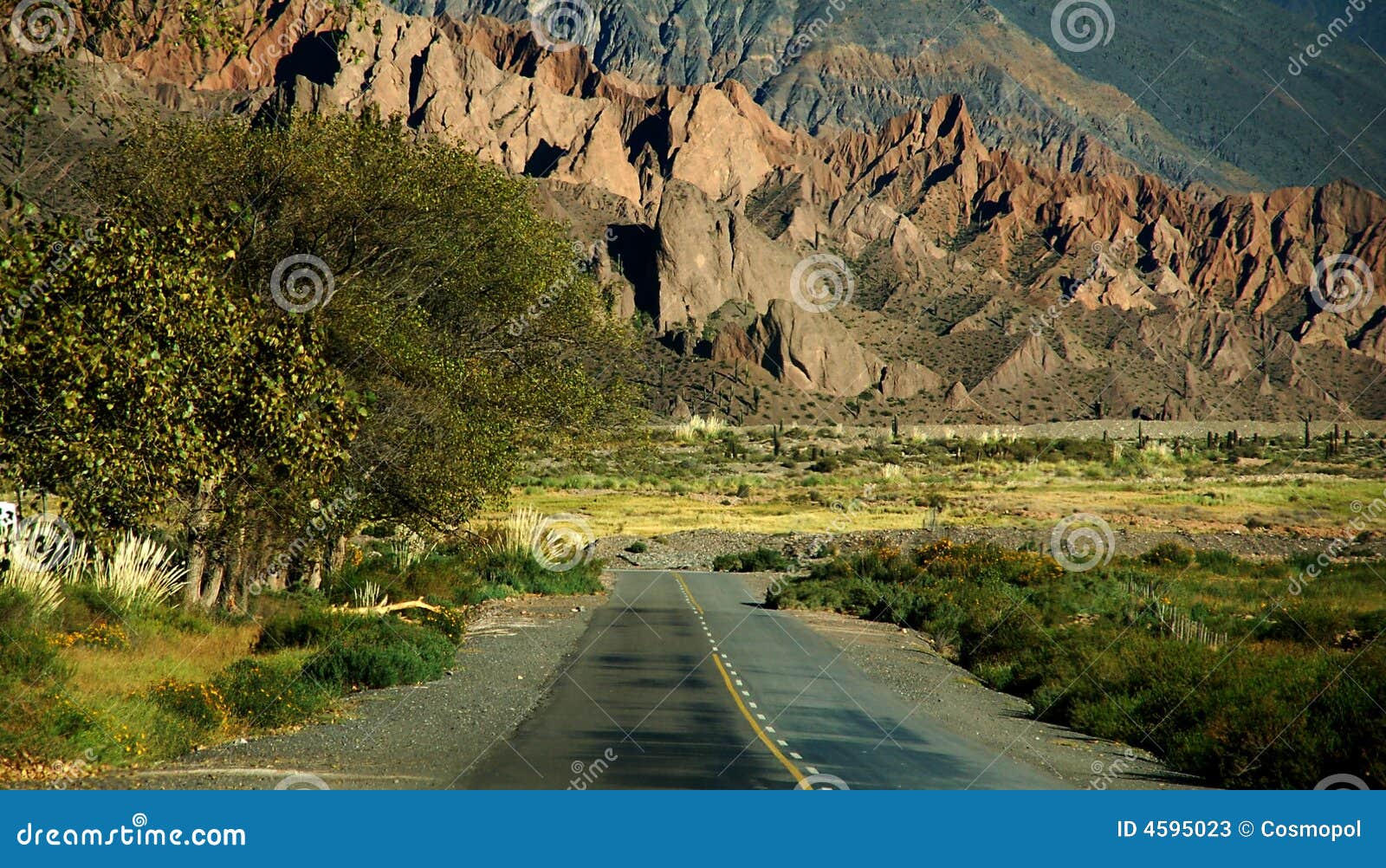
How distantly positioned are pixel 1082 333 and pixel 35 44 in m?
178

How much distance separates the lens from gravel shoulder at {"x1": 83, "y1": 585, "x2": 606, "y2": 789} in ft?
40.0

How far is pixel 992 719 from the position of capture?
18.5 metres

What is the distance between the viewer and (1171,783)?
14.2 metres

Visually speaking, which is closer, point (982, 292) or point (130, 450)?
point (130, 450)

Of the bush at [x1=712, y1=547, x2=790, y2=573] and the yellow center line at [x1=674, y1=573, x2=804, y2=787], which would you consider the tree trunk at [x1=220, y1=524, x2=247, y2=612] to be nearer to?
the yellow center line at [x1=674, y1=573, x2=804, y2=787]

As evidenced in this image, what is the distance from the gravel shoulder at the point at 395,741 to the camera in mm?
12203

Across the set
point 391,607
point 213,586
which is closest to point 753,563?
point 391,607

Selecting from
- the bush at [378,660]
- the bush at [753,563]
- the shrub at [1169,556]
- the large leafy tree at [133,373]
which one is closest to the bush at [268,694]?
the bush at [378,660]

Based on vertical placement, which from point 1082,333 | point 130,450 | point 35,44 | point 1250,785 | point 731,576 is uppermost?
point 1082,333

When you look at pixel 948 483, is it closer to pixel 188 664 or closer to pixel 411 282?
pixel 411 282

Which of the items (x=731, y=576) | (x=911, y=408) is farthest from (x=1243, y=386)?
(x=731, y=576)

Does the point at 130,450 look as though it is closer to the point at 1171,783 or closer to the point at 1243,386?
the point at 1171,783

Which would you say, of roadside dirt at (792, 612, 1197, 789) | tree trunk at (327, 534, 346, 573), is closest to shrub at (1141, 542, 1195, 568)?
roadside dirt at (792, 612, 1197, 789)

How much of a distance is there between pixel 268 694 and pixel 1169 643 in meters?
15.6
